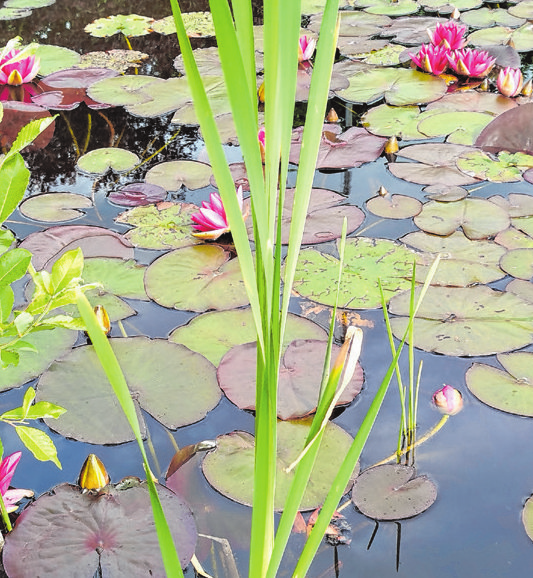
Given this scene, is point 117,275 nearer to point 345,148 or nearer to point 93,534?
point 93,534

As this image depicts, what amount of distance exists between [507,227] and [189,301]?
0.93m

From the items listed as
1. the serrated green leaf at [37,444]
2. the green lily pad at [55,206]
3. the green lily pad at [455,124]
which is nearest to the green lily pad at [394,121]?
the green lily pad at [455,124]

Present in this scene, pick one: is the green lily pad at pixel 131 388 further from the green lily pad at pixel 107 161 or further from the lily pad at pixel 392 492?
the green lily pad at pixel 107 161

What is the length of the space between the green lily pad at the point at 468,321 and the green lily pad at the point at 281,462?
360mm

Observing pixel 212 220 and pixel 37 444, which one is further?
pixel 212 220

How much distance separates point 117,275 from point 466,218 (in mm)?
1007

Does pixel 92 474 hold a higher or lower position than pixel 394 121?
lower

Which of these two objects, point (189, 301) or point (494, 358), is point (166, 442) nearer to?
point (189, 301)

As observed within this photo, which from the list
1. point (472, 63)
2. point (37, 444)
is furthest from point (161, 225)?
point (472, 63)

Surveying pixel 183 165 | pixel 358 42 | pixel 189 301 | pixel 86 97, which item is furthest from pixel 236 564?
pixel 358 42

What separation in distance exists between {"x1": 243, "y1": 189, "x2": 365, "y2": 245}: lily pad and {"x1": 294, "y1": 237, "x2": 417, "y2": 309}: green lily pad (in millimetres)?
60

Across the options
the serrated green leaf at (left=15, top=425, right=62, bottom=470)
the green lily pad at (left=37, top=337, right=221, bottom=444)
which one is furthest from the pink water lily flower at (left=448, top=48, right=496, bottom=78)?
the serrated green leaf at (left=15, top=425, right=62, bottom=470)

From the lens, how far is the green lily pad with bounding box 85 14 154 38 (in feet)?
11.2

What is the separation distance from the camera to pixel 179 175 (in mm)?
2137
